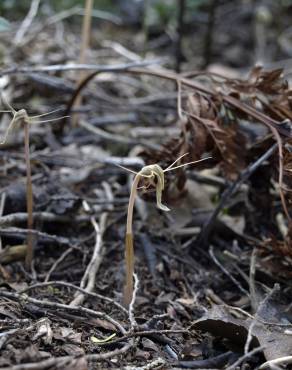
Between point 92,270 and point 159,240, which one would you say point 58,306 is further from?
point 159,240

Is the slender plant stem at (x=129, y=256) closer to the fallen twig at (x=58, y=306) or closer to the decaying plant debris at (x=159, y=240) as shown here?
the decaying plant debris at (x=159, y=240)

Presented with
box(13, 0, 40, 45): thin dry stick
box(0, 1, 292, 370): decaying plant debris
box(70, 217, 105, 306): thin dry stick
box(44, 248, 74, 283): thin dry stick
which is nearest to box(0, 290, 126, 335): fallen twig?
box(0, 1, 292, 370): decaying plant debris

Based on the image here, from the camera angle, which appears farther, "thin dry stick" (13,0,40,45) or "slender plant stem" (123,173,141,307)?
"thin dry stick" (13,0,40,45)

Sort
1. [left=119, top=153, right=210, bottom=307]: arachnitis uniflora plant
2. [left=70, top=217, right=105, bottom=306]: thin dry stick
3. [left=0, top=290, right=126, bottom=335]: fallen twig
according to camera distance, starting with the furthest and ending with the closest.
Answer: [left=70, top=217, right=105, bottom=306]: thin dry stick
[left=0, top=290, right=126, bottom=335]: fallen twig
[left=119, top=153, right=210, bottom=307]: arachnitis uniflora plant

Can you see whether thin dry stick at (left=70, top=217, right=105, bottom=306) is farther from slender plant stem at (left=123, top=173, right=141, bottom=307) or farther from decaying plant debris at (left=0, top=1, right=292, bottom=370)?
slender plant stem at (left=123, top=173, right=141, bottom=307)

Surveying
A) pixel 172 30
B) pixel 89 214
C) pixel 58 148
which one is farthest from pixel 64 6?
pixel 89 214

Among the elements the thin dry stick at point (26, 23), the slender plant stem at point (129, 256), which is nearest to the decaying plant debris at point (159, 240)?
the slender plant stem at point (129, 256)

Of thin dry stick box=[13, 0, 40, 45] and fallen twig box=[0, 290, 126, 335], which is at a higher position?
thin dry stick box=[13, 0, 40, 45]

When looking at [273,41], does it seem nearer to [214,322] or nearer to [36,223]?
[36,223]

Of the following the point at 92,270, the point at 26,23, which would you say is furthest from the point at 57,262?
the point at 26,23
